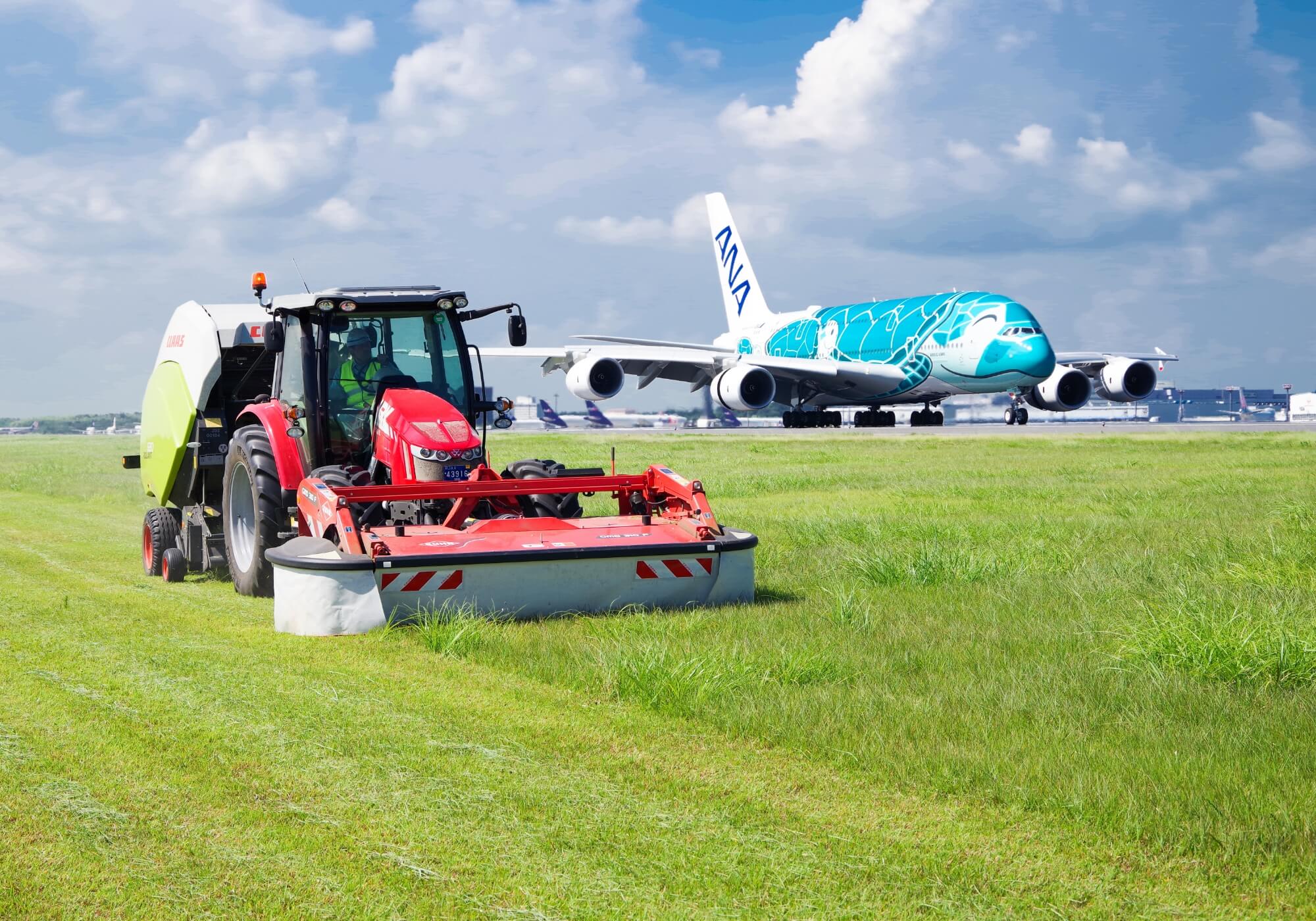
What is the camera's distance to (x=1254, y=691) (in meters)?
5.40

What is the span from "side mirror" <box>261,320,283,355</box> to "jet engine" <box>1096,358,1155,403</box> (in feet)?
114

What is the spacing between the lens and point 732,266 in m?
49.4

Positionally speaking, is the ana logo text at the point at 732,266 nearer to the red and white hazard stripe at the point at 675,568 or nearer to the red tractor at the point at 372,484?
the red tractor at the point at 372,484

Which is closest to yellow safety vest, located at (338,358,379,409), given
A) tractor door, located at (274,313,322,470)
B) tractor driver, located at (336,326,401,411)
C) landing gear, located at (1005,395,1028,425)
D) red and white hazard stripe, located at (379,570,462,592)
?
tractor driver, located at (336,326,401,411)

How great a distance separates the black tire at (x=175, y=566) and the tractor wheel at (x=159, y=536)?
31 cm

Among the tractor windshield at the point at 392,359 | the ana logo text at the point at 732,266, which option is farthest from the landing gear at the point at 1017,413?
the tractor windshield at the point at 392,359

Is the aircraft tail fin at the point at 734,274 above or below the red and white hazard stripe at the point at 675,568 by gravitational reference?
above

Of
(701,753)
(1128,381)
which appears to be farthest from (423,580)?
(1128,381)

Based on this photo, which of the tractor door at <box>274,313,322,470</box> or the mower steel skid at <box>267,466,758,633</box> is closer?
the mower steel skid at <box>267,466,758,633</box>

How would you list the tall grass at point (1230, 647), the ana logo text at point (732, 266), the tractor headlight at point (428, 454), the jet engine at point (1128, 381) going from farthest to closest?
1. the ana logo text at point (732, 266)
2. the jet engine at point (1128, 381)
3. the tractor headlight at point (428, 454)
4. the tall grass at point (1230, 647)

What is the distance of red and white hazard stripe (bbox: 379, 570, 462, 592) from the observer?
6.80 metres

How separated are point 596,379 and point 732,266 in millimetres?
13501

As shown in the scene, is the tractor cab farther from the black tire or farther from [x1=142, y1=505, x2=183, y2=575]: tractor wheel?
[x1=142, y1=505, x2=183, y2=575]: tractor wheel

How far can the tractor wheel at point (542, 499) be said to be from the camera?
8469 millimetres
